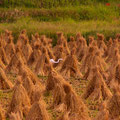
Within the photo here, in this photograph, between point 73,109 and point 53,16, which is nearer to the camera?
point 73,109

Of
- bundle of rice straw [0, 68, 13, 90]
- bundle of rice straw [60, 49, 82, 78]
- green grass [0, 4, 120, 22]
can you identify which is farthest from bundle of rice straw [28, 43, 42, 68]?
green grass [0, 4, 120, 22]

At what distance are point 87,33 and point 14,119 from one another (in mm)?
14392

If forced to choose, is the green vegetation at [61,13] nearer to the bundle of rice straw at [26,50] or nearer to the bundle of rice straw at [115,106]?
the bundle of rice straw at [26,50]

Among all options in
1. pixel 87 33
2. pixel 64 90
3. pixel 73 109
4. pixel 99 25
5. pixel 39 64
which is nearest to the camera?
pixel 73 109

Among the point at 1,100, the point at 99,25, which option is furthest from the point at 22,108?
the point at 99,25

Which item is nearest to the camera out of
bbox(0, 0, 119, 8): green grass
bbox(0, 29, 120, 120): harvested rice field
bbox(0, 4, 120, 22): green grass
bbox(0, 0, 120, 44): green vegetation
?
bbox(0, 29, 120, 120): harvested rice field

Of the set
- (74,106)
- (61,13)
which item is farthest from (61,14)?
(74,106)

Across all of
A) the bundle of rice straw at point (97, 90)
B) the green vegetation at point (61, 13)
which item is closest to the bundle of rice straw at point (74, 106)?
the bundle of rice straw at point (97, 90)

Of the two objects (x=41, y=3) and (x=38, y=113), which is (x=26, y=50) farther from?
(x=41, y=3)

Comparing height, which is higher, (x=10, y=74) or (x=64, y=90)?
(x=64, y=90)

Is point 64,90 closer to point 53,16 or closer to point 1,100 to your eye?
point 1,100

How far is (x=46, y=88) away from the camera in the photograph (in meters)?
10.2

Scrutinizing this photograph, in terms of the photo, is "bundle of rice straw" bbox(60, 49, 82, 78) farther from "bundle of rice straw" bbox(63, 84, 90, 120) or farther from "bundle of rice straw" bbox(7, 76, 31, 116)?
"bundle of rice straw" bbox(63, 84, 90, 120)

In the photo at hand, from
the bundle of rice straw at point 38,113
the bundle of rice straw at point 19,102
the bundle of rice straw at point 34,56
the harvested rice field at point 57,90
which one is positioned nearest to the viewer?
the bundle of rice straw at point 38,113
